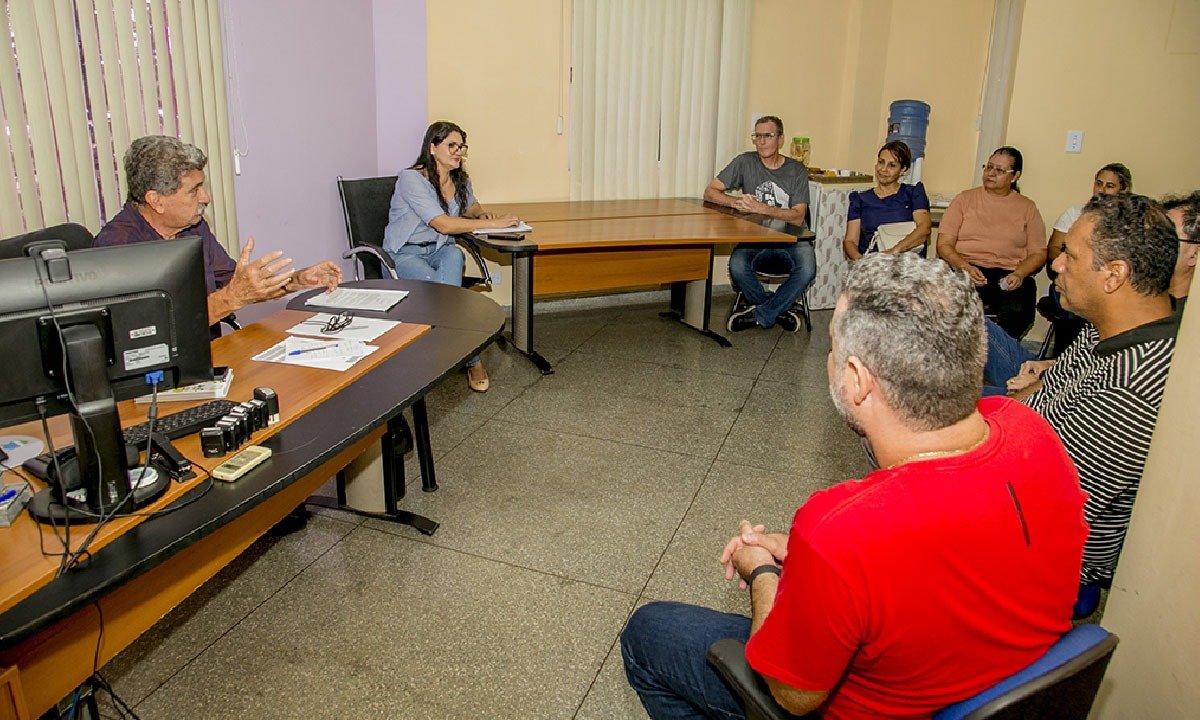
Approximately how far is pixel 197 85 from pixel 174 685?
101 inches

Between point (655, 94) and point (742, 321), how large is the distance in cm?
164

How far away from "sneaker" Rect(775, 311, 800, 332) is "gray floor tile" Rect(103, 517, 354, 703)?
11.3 ft

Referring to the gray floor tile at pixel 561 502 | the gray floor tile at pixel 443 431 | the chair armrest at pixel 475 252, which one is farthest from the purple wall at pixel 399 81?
the gray floor tile at pixel 561 502

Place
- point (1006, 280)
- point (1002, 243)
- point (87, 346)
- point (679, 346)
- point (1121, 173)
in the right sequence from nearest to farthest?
point (87, 346), point (1121, 173), point (1006, 280), point (1002, 243), point (679, 346)

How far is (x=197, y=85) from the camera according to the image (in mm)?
3443

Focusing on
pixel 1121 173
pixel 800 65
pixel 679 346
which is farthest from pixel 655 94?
pixel 1121 173

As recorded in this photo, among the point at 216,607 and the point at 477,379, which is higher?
the point at 477,379

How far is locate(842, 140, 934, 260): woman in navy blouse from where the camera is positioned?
5020 millimetres

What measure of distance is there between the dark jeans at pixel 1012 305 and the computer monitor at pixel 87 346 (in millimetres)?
4304

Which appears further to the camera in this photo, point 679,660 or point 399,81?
point 399,81

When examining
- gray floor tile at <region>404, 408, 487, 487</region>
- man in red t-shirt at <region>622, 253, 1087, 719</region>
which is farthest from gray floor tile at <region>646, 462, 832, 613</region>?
man in red t-shirt at <region>622, 253, 1087, 719</region>

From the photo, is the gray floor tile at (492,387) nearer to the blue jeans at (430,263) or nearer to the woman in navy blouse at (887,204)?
the blue jeans at (430,263)

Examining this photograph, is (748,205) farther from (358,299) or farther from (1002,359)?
(358,299)

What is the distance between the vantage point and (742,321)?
17.4 feet
